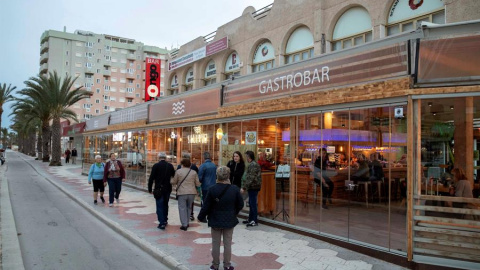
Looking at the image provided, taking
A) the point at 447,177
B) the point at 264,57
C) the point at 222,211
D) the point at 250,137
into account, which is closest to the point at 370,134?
the point at 447,177

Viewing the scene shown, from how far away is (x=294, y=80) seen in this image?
8594 mm

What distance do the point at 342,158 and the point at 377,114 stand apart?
6.31ft

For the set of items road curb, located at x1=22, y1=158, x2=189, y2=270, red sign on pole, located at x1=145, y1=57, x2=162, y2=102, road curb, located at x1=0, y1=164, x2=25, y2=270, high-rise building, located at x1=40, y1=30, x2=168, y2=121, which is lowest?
road curb, located at x1=22, y1=158, x2=189, y2=270

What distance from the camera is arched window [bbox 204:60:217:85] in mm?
22516

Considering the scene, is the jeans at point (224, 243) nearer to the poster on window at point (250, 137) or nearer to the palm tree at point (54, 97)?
the poster on window at point (250, 137)

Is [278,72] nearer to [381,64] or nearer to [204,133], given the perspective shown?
[381,64]

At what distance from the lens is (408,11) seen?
42.0ft

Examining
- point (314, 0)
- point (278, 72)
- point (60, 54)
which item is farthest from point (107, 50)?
point (278, 72)

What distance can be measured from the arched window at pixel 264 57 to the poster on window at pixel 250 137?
8.77 m

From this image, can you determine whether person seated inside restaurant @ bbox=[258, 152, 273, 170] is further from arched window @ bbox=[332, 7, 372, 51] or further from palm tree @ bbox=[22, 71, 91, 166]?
palm tree @ bbox=[22, 71, 91, 166]

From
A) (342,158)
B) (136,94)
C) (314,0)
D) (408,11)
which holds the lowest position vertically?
(342,158)

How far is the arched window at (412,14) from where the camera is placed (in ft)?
38.9

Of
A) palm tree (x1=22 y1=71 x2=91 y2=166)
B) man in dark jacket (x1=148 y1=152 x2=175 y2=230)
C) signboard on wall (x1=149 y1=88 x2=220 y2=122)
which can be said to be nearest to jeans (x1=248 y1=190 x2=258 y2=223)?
man in dark jacket (x1=148 y1=152 x2=175 y2=230)

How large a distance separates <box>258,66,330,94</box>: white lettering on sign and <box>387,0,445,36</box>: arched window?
615 centimetres
